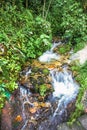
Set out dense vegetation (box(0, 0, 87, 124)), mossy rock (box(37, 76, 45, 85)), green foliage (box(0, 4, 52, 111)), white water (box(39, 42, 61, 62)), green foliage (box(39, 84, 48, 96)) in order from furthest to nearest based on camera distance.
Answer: white water (box(39, 42, 61, 62)) → dense vegetation (box(0, 0, 87, 124)) → mossy rock (box(37, 76, 45, 85)) → green foliage (box(0, 4, 52, 111)) → green foliage (box(39, 84, 48, 96))

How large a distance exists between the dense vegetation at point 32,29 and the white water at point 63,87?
34 centimetres

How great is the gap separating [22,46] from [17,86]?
2.17 meters

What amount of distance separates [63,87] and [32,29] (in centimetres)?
305

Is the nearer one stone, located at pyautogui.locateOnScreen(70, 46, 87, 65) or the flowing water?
the flowing water

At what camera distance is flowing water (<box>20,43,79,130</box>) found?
291 inches

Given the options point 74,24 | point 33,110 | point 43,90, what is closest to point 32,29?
point 74,24

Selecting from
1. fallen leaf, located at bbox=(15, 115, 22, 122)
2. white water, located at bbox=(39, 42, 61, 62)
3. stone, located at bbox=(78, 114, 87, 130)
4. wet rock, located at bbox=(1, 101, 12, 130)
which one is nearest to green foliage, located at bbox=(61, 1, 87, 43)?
white water, located at bbox=(39, 42, 61, 62)

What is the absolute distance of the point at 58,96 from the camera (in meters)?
8.16

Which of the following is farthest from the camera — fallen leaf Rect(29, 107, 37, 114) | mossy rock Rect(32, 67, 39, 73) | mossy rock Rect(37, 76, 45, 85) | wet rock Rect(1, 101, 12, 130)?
mossy rock Rect(32, 67, 39, 73)

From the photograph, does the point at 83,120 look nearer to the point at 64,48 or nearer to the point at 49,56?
the point at 49,56

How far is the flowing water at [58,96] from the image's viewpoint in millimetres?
7403

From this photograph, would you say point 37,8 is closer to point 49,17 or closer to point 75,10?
point 49,17

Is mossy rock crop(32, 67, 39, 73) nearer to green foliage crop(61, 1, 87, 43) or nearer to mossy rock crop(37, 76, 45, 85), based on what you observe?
mossy rock crop(37, 76, 45, 85)

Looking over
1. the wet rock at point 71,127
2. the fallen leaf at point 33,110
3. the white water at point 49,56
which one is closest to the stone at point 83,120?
the wet rock at point 71,127
